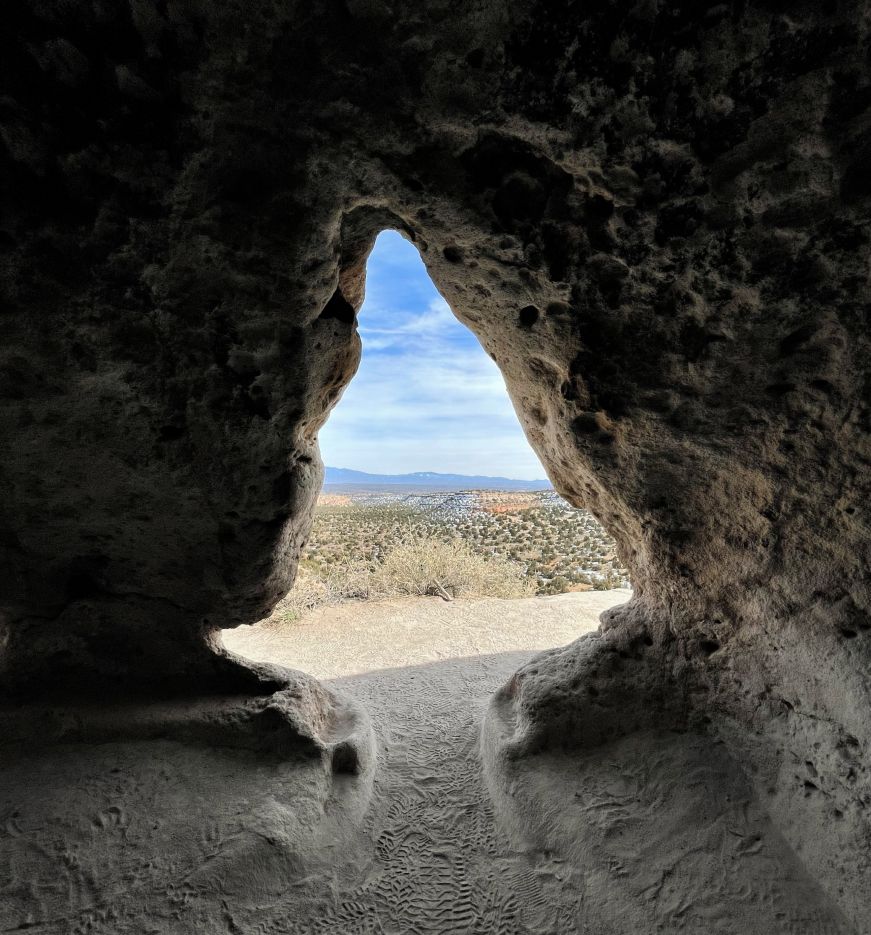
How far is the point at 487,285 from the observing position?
6.28ft

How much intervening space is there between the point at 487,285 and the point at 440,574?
24.3ft

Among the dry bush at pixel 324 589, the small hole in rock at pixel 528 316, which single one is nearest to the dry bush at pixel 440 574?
the dry bush at pixel 324 589

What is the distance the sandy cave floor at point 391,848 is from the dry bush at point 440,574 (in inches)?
241

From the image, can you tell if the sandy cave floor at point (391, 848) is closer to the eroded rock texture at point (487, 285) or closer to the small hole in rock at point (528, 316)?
the eroded rock texture at point (487, 285)

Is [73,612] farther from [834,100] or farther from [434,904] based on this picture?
[834,100]

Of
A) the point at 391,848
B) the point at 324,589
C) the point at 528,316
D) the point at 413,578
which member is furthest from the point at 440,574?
the point at 528,316

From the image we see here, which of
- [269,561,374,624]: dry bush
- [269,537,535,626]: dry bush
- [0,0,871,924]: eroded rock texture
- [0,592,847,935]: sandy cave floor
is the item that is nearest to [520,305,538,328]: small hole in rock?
[0,0,871,924]: eroded rock texture

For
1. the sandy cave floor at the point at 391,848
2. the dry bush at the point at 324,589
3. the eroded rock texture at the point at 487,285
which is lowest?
the dry bush at the point at 324,589

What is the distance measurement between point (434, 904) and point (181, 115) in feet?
9.16

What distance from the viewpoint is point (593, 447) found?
2.02 meters

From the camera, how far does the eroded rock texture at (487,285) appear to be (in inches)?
53.7

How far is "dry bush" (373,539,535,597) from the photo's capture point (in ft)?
28.6

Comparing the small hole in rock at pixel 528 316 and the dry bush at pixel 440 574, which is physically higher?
the small hole in rock at pixel 528 316

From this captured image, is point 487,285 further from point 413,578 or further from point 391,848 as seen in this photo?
point 413,578
